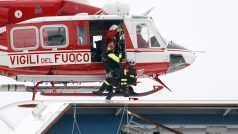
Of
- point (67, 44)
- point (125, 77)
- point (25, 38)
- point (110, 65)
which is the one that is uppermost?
point (25, 38)

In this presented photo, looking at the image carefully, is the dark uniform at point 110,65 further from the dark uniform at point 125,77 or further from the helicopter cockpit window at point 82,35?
the helicopter cockpit window at point 82,35

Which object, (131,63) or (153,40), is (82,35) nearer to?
(131,63)

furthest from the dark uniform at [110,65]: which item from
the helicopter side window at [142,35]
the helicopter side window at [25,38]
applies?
the helicopter side window at [25,38]

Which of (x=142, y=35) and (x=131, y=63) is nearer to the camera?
(x=131, y=63)

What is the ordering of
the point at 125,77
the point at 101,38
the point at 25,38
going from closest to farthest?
the point at 125,77
the point at 25,38
the point at 101,38

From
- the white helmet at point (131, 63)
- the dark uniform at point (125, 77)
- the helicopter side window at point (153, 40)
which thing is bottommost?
the dark uniform at point (125, 77)

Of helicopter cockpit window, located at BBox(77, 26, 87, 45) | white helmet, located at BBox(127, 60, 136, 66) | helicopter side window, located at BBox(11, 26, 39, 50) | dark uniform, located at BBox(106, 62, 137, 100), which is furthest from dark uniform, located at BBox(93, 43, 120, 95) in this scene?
helicopter side window, located at BBox(11, 26, 39, 50)

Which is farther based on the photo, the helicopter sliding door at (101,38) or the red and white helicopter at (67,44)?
the helicopter sliding door at (101,38)

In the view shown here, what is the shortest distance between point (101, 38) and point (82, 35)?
3.17 ft

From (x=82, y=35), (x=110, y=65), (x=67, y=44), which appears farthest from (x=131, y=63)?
(x=67, y=44)

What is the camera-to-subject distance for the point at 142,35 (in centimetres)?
1315

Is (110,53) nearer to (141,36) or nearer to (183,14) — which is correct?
(141,36)

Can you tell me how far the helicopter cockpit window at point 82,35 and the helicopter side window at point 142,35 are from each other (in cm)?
117

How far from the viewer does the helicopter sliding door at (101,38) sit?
42.5 feet
